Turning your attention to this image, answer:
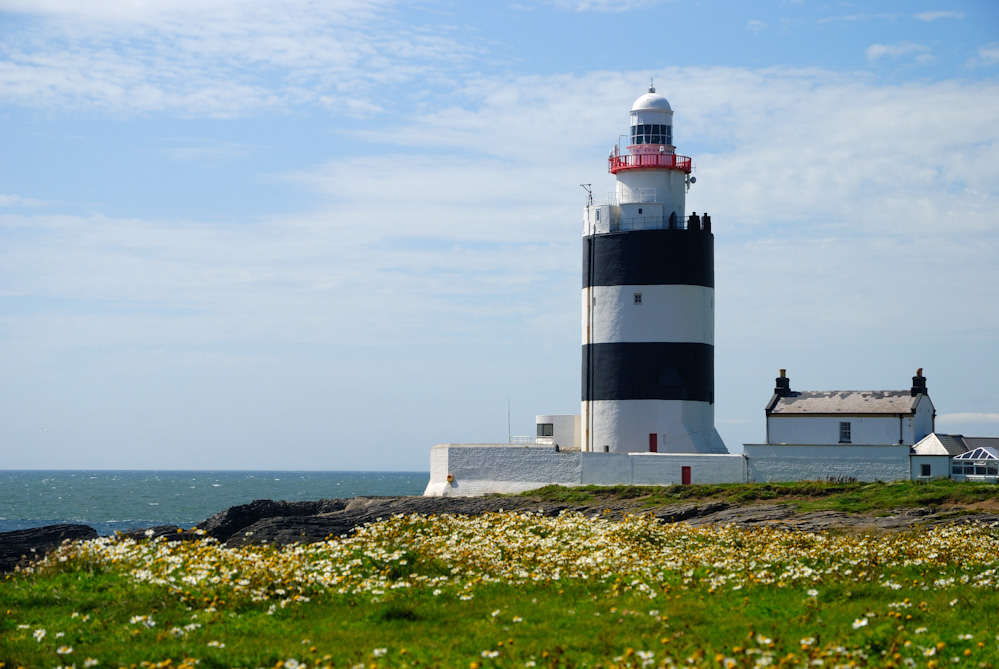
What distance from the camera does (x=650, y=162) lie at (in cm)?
4216

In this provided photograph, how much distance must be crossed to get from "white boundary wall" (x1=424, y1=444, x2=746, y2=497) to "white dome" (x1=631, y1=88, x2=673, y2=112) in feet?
44.5

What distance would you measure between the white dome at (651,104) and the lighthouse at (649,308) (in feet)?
0.13

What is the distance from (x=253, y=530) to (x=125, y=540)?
481 centimetres

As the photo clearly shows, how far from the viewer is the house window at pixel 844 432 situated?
3934cm

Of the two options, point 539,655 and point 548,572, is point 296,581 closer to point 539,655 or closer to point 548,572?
point 548,572

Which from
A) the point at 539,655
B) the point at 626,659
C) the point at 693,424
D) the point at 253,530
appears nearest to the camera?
the point at 626,659

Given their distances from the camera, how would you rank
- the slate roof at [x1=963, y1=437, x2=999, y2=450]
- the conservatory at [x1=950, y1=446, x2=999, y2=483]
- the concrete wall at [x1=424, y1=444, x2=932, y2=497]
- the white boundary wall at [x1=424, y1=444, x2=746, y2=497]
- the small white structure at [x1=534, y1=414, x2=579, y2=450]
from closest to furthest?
the conservatory at [x1=950, y1=446, x2=999, y2=483] → the concrete wall at [x1=424, y1=444, x2=932, y2=497] → the slate roof at [x1=963, y1=437, x2=999, y2=450] → the white boundary wall at [x1=424, y1=444, x2=746, y2=497] → the small white structure at [x1=534, y1=414, x2=579, y2=450]

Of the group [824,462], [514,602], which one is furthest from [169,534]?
[824,462]

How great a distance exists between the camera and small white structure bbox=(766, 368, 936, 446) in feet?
127

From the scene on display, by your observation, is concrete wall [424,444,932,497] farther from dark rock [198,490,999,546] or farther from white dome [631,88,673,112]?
white dome [631,88,673,112]

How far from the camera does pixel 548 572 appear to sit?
1591 cm

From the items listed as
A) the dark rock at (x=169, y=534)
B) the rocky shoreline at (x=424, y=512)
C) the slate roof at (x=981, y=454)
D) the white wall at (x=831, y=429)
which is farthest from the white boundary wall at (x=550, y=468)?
the dark rock at (x=169, y=534)

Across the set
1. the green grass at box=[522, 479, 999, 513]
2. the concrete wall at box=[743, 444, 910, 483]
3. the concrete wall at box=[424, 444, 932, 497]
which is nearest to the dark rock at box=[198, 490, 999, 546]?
the green grass at box=[522, 479, 999, 513]

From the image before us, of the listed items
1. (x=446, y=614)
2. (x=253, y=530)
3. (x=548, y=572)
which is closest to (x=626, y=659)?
(x=446, y=614)
